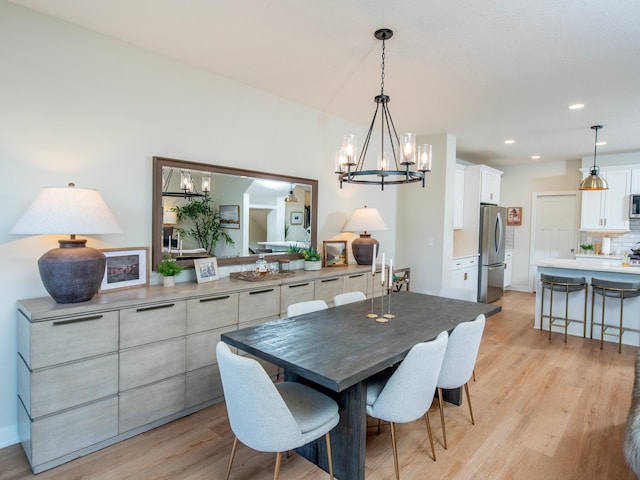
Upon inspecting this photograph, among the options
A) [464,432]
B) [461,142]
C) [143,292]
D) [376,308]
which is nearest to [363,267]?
[376,308]

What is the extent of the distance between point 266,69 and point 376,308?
7.21ft

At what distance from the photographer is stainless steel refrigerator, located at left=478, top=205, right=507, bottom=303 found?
615 centimetres

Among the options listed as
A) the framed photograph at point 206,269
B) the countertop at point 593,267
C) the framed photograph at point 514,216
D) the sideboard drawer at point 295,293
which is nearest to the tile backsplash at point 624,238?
the framed photograph at point 514,216

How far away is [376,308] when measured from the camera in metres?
2.77

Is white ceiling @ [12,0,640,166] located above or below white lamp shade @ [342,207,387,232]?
above

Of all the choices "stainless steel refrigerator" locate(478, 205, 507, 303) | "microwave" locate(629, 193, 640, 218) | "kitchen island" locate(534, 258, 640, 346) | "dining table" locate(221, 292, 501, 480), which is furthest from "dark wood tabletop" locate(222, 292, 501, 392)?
"microwave" locate(629, 193, 640, 218)

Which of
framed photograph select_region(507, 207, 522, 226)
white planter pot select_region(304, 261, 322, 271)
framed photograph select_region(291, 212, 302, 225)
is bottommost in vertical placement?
white planter pot select_region(304, 261, 322, 271)

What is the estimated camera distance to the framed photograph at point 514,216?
7652mm

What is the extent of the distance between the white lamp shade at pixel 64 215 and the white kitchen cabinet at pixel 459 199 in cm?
516

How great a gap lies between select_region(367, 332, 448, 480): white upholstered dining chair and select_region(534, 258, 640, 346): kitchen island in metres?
3.60

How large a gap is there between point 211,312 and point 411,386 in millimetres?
1571

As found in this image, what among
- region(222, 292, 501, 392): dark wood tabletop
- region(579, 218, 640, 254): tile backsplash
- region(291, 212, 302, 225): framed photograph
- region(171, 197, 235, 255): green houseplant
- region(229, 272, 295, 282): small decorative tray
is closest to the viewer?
region(222, 292, 501, 392): dark wood tabletop

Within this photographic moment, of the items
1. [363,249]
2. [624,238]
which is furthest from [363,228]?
[624,238]

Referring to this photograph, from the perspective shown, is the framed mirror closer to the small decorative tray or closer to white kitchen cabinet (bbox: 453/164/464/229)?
the small decorative tray
